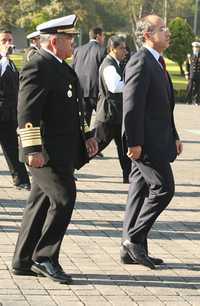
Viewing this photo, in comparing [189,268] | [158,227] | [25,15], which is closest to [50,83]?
[189,268]

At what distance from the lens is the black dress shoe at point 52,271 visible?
5809 millimetres

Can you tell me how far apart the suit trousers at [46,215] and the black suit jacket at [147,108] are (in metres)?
0.69

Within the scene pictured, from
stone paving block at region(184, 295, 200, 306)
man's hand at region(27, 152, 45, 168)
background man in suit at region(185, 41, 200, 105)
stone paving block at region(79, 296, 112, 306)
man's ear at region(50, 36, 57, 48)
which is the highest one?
man's ear at region(50, 36, 57, 48)

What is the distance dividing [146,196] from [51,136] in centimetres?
117

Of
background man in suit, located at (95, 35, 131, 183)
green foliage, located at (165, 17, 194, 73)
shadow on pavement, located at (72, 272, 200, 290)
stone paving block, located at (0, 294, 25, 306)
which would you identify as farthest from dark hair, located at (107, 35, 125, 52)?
green foliage, located at (165, 17, 194, 73)

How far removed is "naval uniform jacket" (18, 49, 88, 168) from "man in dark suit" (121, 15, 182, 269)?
20.3 inches

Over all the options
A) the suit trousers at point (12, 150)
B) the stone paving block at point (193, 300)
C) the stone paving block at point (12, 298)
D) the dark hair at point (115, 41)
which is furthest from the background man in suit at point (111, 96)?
the stone paving block at point (12, 298)

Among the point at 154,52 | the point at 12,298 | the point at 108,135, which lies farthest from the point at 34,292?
the point at 108,135

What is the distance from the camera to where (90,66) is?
12.1 meters

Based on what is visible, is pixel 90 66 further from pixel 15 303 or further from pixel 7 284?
pixel 15 303

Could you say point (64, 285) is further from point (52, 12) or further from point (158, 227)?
point (52, 12)

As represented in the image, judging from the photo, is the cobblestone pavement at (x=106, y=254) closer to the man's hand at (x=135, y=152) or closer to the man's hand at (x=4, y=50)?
the man's hand at (x=135, y=152)

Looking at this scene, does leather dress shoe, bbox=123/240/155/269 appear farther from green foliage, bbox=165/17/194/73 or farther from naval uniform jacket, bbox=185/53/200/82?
green foliage, bbox=165/17/194/73

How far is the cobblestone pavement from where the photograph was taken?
555 cm
